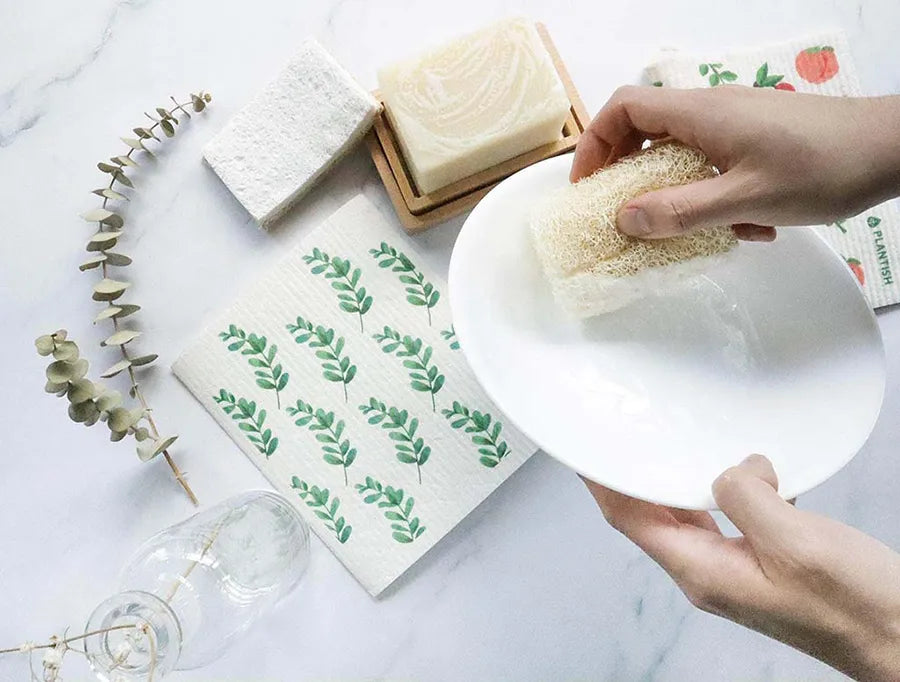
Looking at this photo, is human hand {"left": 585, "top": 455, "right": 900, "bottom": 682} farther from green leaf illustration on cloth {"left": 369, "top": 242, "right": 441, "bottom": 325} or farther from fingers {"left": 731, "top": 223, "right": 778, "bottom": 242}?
green leaf illustration on cloth {"left": 369, "top": 242, "right": 441, "bottom": 325}

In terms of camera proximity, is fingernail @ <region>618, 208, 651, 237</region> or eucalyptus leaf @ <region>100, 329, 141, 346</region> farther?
eucalyptus leaf @ <region>100, 329, 141, 346</region>

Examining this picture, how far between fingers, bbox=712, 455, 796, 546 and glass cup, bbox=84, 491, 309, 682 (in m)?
0.37

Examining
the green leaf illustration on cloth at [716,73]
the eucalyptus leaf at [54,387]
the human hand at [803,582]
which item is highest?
the eucalyptus leaf at [54,387]

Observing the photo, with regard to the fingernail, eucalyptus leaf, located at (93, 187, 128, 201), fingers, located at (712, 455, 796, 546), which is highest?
eucalyptus leaf, located at (93, 187, 128, 201)

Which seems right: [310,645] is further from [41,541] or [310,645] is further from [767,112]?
[767,112]

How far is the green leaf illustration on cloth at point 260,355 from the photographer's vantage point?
71cm

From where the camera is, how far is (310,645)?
71 centimetres

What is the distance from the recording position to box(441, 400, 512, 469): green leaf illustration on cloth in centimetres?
70

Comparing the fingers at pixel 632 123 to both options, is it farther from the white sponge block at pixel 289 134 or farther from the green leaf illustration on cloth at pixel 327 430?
the green leaf illustration on cloth at pixel 327 430

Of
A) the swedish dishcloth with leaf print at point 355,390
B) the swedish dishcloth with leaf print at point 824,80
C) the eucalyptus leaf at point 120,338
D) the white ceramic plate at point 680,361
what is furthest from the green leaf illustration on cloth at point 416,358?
the swedish dishcloth with leaf print at point 824,80

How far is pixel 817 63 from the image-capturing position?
2.37 feet

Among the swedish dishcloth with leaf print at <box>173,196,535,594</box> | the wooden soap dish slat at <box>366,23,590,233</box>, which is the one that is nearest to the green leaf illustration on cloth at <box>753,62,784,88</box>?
the wooden soap dish slat at <box>366,23,590,233</box>

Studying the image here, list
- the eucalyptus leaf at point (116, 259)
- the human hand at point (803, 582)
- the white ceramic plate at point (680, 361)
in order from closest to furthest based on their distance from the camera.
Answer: the human hand at point (803, 582) → the white ceramic plate at point (680, 361) → the eucalyptus leaf at point (116, 259)

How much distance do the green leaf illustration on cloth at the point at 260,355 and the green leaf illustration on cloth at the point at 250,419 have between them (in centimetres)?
2
